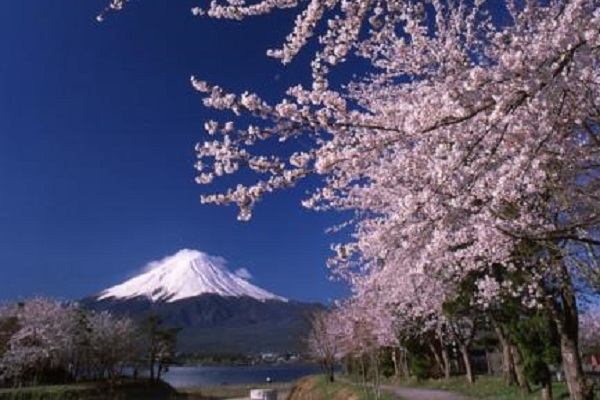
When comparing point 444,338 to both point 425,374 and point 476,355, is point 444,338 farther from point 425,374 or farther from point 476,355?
point 476,355

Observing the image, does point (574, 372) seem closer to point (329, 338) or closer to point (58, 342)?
point (329, 338)

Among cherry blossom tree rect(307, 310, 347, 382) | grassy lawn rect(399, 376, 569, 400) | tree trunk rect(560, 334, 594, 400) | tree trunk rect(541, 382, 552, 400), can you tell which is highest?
cherry blossom tree rect(307, 310, 347, 382)

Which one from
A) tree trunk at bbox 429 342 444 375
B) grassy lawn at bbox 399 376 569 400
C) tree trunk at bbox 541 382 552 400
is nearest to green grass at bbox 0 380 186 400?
grassy lawn at bbox 399 376 569 400

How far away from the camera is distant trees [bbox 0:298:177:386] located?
34750 mm

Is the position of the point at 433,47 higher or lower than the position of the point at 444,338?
higher

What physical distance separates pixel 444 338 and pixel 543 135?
23.1 meters

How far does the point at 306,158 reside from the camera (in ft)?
13.0

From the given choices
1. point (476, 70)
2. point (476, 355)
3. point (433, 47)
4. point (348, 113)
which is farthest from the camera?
point (476, 355)

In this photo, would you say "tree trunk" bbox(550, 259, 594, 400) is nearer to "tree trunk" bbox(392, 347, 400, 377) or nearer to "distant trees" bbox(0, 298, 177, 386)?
"tree trunk" bbox(392, 347, 400, 377)

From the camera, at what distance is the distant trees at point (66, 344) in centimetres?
3475

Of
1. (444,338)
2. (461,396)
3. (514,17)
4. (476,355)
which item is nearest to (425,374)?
(444,338)

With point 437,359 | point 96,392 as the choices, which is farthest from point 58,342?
point 437,359

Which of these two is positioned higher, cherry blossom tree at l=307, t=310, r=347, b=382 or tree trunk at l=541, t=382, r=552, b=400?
cherry blossom tree at l=307, t=310, r=347, b=382

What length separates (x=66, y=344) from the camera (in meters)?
39.8
